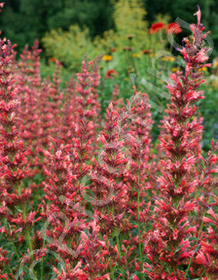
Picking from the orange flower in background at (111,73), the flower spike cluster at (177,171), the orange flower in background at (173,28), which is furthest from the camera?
the orange flower in background at (111,73)

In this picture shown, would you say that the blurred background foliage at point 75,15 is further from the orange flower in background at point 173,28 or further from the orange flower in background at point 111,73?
the orange flower in background at point 173,28

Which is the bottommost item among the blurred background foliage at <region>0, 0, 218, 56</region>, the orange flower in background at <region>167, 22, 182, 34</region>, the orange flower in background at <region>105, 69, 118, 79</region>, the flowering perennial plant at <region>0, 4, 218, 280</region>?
the flowering perennial plant at <region>0, 4, 218, 280</region>

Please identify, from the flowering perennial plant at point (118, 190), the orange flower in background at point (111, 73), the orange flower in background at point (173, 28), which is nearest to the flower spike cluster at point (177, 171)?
the flowering perennial plant at point (118, 190)

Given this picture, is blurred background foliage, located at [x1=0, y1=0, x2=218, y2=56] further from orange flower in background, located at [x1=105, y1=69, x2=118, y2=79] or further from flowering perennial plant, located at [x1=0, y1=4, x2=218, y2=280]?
flowering perennial plant, located at [x1=0, y1=4, x2=218, y2=280]

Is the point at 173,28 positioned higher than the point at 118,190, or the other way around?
the point at 173,28

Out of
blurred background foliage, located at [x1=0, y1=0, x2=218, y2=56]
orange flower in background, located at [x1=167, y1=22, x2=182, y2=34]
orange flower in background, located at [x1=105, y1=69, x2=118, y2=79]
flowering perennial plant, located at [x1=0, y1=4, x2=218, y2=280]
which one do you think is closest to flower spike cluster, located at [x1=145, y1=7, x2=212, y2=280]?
flowering perennial plant, located at [x1=0, y1=4, x2=218, y2=280]

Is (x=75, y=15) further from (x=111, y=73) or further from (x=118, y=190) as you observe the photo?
(x=118, y=190)

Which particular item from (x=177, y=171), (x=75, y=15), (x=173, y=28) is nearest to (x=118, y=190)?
(x=177, y=171)

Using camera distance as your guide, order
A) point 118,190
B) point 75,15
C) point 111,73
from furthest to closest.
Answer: point 75,15
point 111,73
point 118,190

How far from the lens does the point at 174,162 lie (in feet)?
5.41

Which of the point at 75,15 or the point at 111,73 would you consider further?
the point at 75,15

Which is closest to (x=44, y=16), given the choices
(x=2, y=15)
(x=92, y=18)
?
(x=2, y=15)

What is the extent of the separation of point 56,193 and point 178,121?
83 centimetres

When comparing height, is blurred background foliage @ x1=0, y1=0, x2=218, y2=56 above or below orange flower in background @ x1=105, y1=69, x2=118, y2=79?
above
